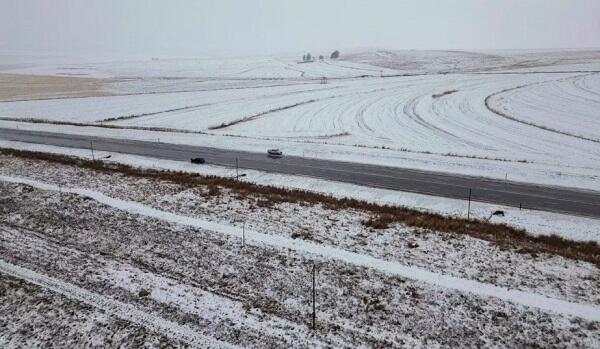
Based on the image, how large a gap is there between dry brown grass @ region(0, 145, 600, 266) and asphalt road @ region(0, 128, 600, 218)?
4.34 m

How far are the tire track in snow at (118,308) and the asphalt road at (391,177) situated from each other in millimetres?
17338

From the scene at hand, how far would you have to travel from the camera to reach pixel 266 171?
29.5 m

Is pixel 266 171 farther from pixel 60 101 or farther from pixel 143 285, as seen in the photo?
pixel 60 101

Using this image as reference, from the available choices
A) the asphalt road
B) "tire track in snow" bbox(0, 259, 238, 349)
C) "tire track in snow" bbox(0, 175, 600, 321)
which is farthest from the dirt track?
"tire track in snow" bbox(0, 259, 238, 349)

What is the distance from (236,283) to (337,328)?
395 cm

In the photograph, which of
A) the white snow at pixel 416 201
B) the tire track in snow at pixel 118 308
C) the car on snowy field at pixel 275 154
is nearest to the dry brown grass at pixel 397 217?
the white snow at pixel 416 201

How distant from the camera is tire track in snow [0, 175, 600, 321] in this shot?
41.2 feet

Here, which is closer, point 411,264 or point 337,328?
point 337,328

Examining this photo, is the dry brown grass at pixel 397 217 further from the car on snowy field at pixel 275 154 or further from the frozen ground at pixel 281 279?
the car on snowy field at pixel 275 154

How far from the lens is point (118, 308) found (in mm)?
12125

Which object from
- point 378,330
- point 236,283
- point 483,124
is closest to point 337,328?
point 378,330

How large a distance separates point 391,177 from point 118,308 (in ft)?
65.9

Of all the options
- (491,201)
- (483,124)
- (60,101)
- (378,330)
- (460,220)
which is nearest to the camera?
(378,330)

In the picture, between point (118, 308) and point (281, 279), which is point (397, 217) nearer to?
point (281, 279)
